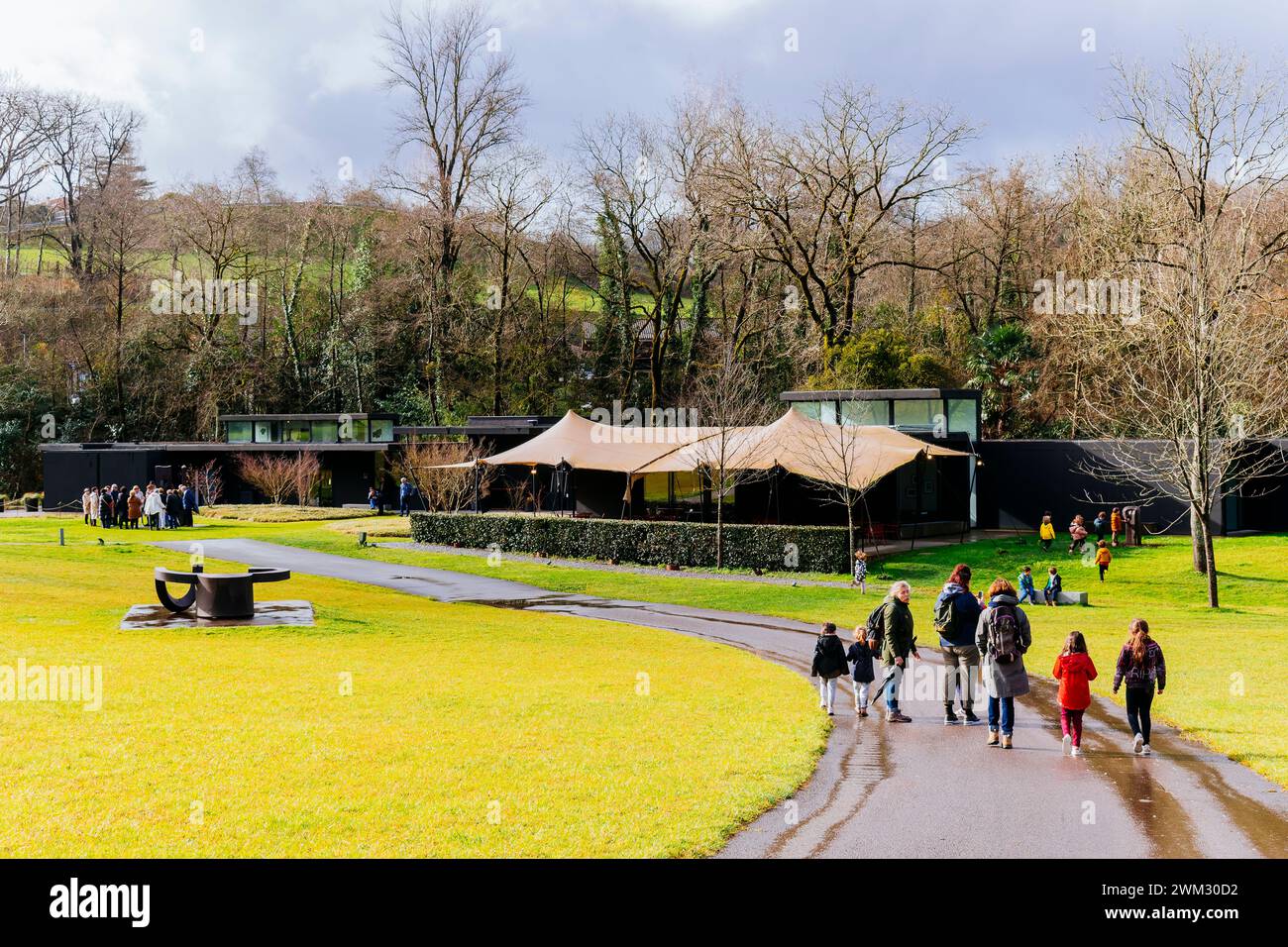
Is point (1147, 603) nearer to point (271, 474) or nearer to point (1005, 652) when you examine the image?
point (1005, 652)

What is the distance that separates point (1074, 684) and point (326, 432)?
47954mm

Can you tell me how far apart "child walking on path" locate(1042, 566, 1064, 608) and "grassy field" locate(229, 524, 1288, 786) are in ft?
1.66

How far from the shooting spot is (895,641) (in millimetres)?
13227

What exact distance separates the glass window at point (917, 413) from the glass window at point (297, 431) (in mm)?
29918

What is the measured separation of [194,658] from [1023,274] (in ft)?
173

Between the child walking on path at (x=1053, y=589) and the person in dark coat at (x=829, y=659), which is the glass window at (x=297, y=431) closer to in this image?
the child walking on path at (x=1053, y=589)

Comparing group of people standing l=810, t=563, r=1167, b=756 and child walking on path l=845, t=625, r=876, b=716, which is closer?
group of people standing l=810, t=563, r=1167, b=756

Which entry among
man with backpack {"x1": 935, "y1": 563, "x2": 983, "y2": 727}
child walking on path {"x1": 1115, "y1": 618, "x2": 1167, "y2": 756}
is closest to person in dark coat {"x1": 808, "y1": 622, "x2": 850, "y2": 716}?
man with backpack {"x1": 935, "y1": 563, "x2": 983, "y2": 727}

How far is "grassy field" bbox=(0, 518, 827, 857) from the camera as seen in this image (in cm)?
813

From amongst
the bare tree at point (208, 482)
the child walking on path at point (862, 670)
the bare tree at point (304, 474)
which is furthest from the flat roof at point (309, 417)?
the child walking on path at point (862, 670)

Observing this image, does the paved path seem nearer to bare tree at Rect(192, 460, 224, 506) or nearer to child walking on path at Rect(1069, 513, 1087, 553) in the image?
child walking on path at Rect(1069, 513, 1087, 553)
